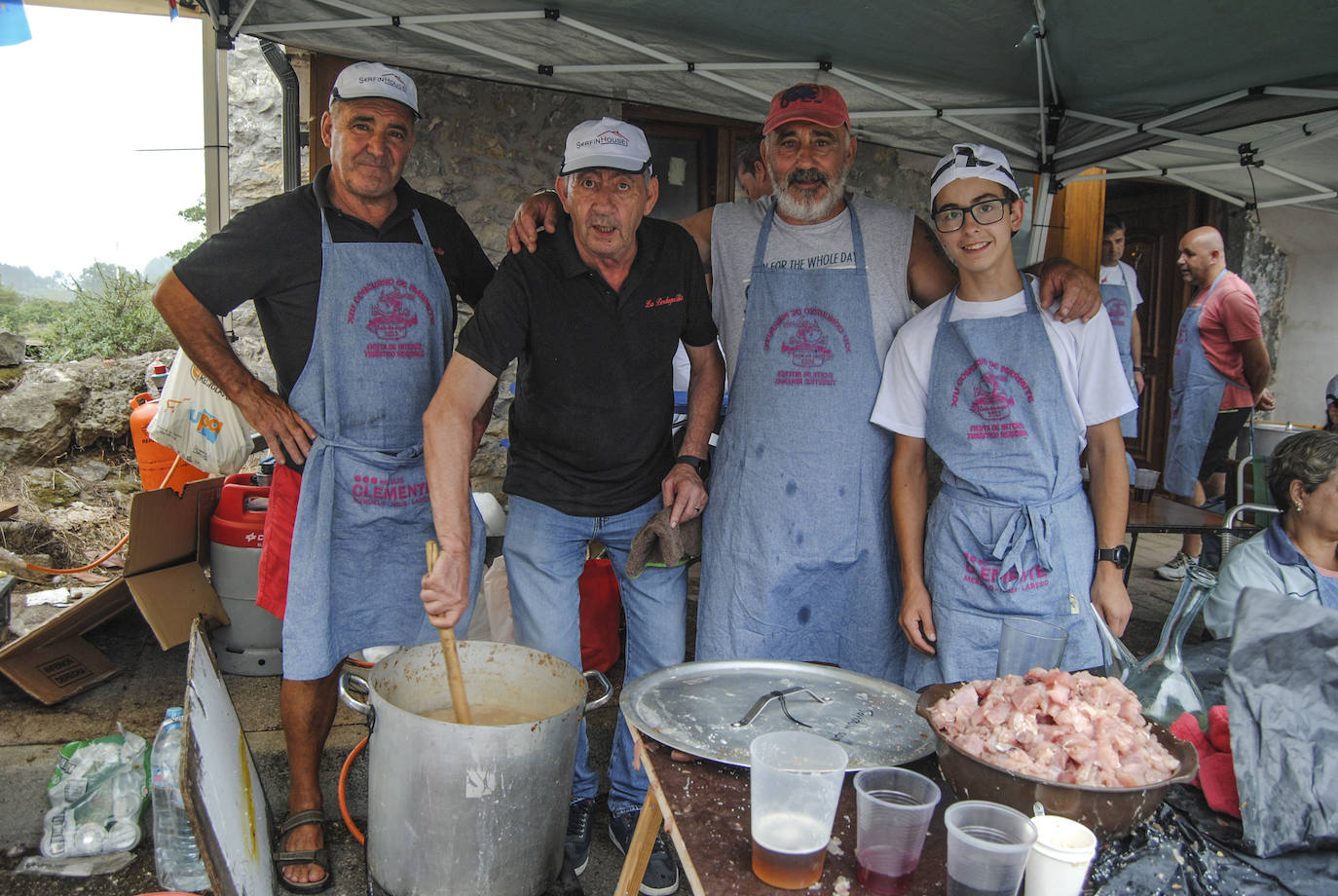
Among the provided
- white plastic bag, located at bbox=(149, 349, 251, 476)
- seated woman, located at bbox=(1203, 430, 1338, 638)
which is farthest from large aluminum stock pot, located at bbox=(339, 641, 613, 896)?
seated woman, located at bbox=(1203, 430, 1338, 638)

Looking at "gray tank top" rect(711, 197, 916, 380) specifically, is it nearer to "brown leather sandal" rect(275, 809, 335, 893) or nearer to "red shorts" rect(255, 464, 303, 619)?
"red shorts" rect(255, 464, 303, 619)

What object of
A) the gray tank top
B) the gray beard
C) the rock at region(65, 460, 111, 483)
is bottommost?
the rock at region(65, 460, 111, 483)

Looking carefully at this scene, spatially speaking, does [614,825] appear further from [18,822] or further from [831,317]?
[18,822]

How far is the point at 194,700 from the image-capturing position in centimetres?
193

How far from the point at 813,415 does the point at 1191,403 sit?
4.31 metres

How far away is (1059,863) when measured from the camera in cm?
110

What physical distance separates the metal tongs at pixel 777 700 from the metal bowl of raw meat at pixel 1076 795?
365mm

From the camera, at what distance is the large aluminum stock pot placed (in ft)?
6.22

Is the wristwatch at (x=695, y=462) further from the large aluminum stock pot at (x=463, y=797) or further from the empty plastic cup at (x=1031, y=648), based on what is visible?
the empty plastic cup at (x=1031, y=648)

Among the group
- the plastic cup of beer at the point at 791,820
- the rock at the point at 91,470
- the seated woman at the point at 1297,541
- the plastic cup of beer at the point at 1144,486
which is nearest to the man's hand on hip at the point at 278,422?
the plastic cup of beer at the point at 791,820

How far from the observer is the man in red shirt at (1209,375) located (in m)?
5.45

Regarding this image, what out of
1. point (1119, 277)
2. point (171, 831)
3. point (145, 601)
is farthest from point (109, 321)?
point (1119, 277)

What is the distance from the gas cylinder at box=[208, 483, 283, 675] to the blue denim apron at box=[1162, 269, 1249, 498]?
5232 millimetres

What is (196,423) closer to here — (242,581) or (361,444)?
(242,581)
